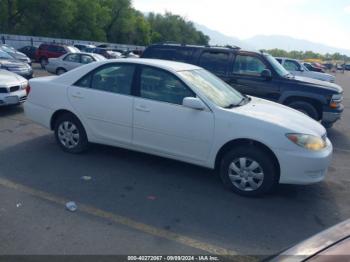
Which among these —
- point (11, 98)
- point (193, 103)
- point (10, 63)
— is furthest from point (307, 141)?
point (10, 63)

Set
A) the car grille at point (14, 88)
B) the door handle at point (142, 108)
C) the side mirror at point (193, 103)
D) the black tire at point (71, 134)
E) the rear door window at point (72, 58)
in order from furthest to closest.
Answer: the rear door window at point (72, 58), the car grille at point (14, 88), the black tire at point (71, 134), the door handle at point (142, 108), the side mirror at point (193, 103)

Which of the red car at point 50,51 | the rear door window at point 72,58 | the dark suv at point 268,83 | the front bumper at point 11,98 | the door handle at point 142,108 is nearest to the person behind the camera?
the door handle at point 142,108

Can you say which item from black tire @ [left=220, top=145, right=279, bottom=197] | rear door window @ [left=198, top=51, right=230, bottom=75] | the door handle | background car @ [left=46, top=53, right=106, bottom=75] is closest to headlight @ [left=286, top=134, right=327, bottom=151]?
black tire @ [left=220, top=145, right=279, bottom=197]

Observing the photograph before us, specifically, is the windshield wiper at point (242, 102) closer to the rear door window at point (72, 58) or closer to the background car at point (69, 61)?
the background car at point (69, 61)

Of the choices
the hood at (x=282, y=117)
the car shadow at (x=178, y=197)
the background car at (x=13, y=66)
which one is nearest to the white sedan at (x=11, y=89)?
the car shadow at (x=178, y=197)

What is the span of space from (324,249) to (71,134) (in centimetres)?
433

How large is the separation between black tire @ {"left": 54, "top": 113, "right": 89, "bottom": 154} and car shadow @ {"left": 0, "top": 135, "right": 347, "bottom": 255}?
0.14m

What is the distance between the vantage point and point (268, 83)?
25.6 feet

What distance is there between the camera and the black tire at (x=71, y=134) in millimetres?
5322

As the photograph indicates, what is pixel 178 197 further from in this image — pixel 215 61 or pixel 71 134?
pixel 215 61

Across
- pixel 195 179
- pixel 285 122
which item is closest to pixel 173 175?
pixel 195 179

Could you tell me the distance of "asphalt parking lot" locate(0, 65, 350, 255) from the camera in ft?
10.6

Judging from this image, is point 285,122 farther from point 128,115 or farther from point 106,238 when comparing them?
point 106,238

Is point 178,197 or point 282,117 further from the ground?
point 282,117
